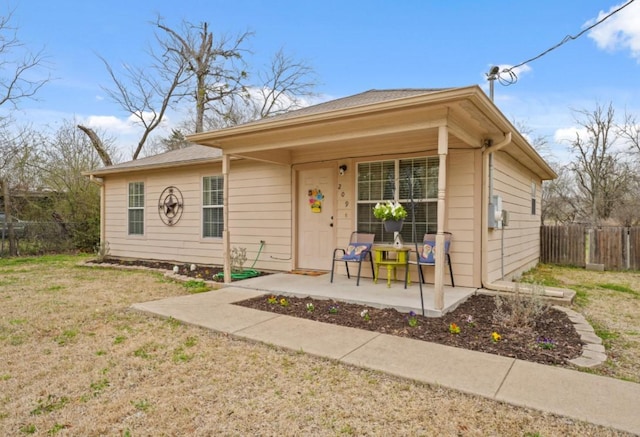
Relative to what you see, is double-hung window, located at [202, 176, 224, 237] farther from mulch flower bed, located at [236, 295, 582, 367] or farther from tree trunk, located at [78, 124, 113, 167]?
tree trunk, located at [78, 124, 113, 167]

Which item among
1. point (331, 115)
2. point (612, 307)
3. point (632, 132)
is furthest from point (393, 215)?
point (632, 132)

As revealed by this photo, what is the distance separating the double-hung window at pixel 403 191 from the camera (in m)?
5.34

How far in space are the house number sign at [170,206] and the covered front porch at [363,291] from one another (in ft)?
10.4

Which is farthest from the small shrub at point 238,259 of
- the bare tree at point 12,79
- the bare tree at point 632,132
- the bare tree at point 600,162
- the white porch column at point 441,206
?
the bare tree at point 632,132

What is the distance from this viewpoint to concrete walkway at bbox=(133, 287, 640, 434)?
2143mm

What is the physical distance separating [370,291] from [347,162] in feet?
7.22

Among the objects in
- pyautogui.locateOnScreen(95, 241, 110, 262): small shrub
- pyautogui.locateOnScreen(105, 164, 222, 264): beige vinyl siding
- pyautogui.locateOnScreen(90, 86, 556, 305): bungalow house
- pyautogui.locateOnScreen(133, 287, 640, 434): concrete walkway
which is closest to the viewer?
pyautogui.locateOnScreen(133, 287, 640, 434): concrete walkway

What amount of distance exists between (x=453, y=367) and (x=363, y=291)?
221cm

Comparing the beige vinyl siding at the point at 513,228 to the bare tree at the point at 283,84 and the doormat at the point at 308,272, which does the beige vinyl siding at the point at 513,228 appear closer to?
the doormat at the point at 308,272

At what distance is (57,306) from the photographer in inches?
181

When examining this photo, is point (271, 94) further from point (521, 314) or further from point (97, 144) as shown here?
point (521, 314)

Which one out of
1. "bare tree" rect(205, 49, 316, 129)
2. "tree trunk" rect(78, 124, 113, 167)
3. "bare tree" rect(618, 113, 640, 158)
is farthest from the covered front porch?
"bare tree" rect(618, 113, 640, 158)

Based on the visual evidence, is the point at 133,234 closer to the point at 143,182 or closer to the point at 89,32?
the point at 143,182

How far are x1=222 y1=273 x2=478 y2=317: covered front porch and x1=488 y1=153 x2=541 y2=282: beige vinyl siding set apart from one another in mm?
1088
